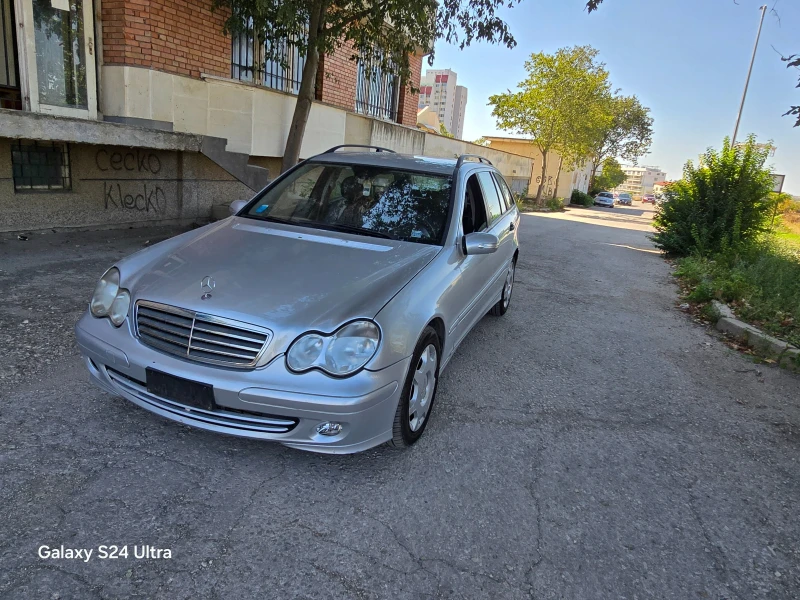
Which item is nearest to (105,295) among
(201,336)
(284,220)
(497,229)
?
(201,336)

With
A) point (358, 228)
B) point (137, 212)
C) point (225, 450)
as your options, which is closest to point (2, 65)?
point (137, 212)

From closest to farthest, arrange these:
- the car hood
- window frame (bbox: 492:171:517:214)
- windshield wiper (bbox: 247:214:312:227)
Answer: the car hood → windshield wiper (bbox: 247:214:312:227) → window frame (bbox: 492:171:517:214)

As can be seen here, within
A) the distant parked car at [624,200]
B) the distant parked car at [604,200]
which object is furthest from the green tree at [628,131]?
the distant parked car at [624,200]

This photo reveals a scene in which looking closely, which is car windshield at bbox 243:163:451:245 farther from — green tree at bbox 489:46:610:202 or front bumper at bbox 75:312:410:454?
green tree at bbox 489:46:610:202

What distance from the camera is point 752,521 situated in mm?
2900

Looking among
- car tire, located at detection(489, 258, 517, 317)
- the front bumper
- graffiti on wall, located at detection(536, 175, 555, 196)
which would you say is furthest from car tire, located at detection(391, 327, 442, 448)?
graffiti on wall, located at detection(536, 175, 555, 196)

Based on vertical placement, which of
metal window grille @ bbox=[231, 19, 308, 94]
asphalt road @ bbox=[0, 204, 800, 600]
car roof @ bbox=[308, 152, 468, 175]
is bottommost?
asphalt road @ bbox=[0, 204, 800, 600]

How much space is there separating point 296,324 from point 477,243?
1.62m

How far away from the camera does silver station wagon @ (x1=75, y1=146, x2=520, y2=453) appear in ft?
8.69

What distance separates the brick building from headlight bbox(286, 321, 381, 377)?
539 centimetres

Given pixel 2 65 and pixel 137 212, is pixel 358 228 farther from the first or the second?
pixel 2 65

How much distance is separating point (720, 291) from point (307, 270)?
6698 mm

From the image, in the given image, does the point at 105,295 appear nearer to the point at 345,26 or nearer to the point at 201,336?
the point at 201,336

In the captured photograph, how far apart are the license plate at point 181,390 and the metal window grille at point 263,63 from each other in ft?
25.2
